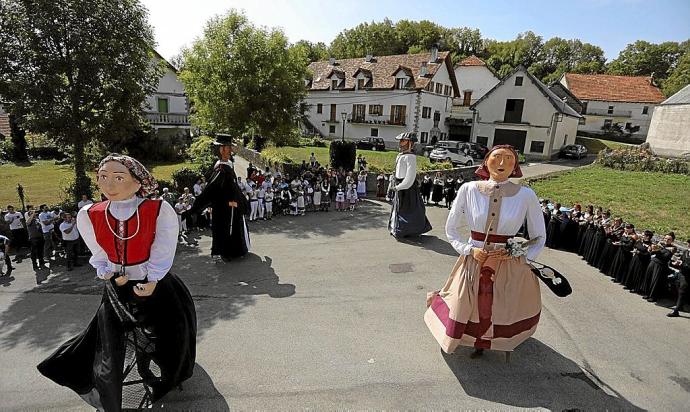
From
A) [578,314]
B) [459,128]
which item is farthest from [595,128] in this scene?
[578,314]

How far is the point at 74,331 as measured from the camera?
16.9ft

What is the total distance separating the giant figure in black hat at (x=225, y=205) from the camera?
7711 millimetres

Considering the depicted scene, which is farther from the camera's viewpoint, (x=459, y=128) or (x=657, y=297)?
(x=459, y=128)

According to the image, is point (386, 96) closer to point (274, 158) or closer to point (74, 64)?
point (274, 158)

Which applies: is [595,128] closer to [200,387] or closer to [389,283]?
[389,283]

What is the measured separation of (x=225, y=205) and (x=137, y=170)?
14.4 feet

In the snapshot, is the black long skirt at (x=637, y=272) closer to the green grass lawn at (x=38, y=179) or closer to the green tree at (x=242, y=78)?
the green tree at (x=242, y=78)

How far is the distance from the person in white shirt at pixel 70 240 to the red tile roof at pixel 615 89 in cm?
Answer: 5188

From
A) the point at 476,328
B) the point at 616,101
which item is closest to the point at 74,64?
the point at 476,328

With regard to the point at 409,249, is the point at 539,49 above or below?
above

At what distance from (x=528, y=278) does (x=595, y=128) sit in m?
49.9

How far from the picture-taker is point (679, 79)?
49312 millimetres

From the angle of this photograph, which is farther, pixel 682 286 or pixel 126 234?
pixel 682 286

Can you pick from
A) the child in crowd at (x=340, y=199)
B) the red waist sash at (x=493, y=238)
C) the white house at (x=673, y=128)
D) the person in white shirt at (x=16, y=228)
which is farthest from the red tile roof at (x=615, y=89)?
Answer: the person in white shirt at (x=16, y=228)
